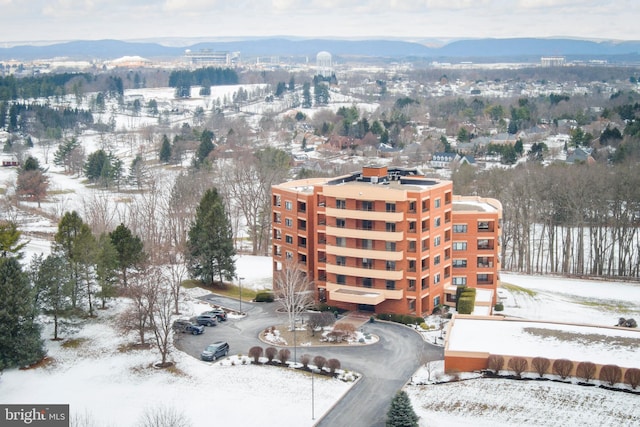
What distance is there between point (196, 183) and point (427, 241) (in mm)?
38887

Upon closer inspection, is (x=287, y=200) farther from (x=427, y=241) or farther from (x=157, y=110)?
(x=157, y=110)

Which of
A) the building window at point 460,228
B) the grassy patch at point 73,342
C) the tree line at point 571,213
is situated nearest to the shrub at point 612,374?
the building window at point 460,228

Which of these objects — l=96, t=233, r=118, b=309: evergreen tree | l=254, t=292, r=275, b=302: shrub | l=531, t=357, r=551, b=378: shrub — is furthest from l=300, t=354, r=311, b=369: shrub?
l=96, t=233, r=118, b=309: evergreen tree

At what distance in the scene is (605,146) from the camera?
355ft

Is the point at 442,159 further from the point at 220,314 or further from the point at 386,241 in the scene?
the point at 220,314

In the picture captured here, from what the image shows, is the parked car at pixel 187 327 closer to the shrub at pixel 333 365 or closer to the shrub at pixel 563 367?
the shrub at pixel 333 365

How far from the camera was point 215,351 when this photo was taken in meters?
41.0

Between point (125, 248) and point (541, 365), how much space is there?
1019 inches

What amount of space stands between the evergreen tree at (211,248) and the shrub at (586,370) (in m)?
25.5

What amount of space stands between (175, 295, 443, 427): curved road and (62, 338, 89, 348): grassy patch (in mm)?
4911

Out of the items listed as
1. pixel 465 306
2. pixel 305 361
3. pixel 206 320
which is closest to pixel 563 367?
pixel 465 306

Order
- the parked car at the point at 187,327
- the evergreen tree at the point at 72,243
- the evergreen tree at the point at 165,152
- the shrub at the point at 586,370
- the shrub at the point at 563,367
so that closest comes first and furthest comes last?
the shrub at the point at 586,370
the shrub at the point at 563,367
the parked car at the point at 187,327
the evergreen tree at the point at 72,243
the evergreen tree at the point at 165,152

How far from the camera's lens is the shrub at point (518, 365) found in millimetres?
37531

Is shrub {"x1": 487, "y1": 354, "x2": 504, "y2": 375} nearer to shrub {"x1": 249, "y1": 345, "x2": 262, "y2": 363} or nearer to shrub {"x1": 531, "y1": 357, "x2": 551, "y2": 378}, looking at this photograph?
shrub {"x1": 531, "y1": 357, "x2": 551, "y2": 378}
